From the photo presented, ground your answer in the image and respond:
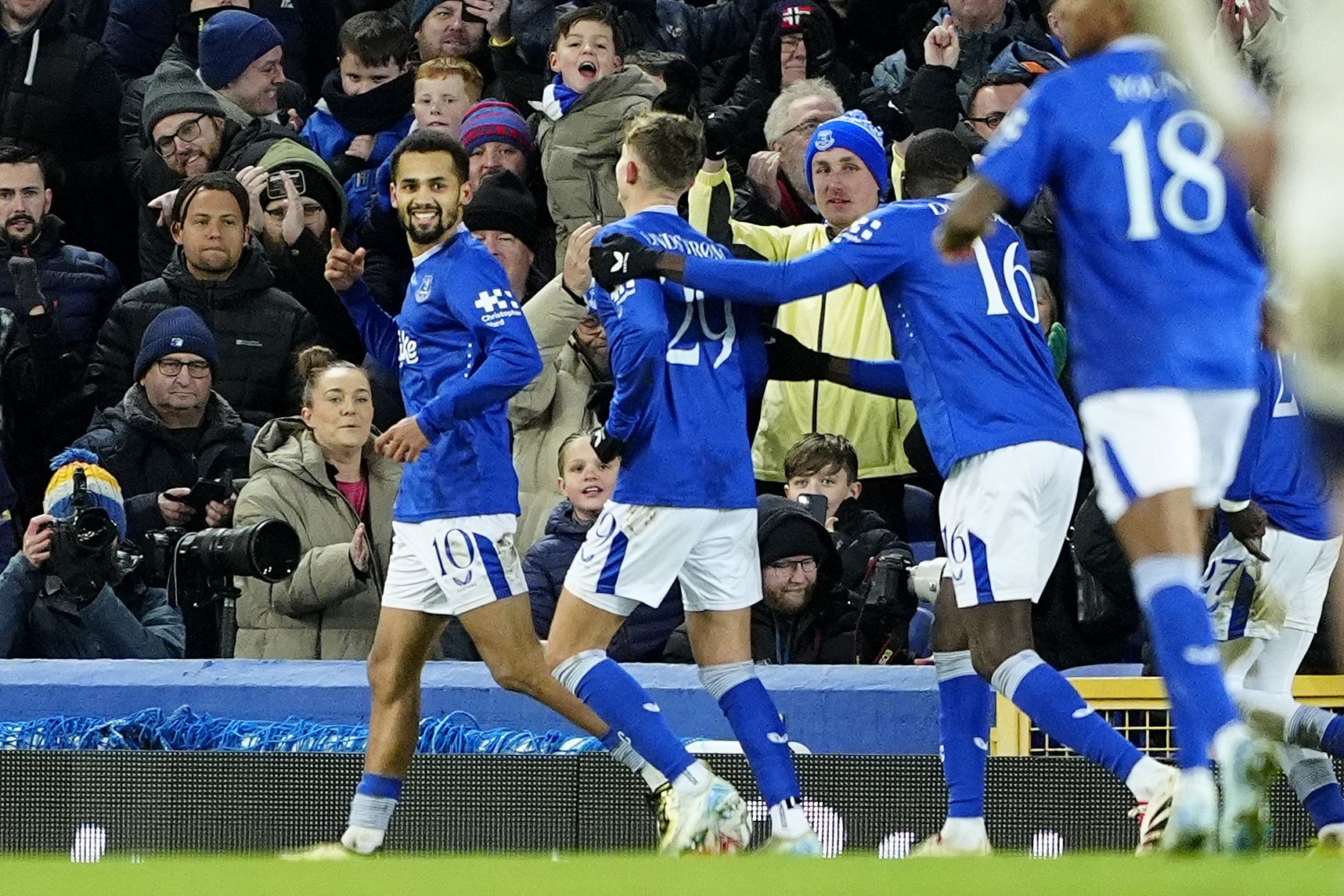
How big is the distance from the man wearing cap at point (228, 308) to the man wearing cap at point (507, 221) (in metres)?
0.91

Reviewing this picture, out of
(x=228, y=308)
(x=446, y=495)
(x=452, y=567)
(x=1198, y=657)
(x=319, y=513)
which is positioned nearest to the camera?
(x=1198, y=657)

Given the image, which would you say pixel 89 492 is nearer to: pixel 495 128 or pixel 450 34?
pixel 495 128

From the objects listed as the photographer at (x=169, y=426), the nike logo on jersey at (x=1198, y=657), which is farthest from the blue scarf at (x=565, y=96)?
the nike logo on jersey at (x=1198, y=657)

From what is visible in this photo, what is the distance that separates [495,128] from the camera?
11031 mm

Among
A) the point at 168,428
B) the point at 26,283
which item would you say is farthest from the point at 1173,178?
the point at 26,283

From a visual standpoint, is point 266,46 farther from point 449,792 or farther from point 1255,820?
point 1255,820

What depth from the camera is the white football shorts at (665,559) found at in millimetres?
7055

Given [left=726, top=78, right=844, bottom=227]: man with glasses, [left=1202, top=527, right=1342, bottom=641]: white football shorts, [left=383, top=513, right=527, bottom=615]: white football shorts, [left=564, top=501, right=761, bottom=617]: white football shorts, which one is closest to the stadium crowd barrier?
[left=1202, top=527, right=1342, bottom=641]: white football shorts

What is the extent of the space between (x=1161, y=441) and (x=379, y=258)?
21.6 ft

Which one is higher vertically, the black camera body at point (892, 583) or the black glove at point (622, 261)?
the black glove at point (622, 261)

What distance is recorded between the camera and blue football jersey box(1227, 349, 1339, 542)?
311 inches

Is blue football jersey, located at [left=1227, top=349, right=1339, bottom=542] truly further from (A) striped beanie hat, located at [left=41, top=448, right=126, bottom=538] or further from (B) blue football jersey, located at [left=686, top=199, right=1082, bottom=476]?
(A) striped beanie hat, located at [left=41, top=448, right=126, bottom=538]

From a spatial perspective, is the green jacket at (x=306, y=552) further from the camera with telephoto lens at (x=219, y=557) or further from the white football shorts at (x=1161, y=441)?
the white football shorts at (x=1161, y=441)

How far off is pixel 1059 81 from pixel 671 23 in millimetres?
7212
